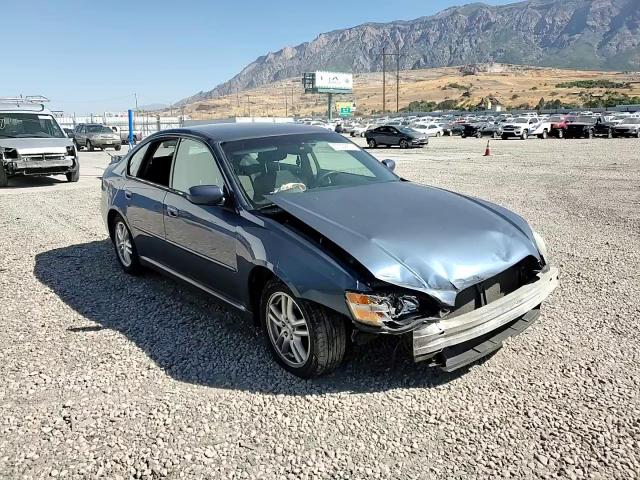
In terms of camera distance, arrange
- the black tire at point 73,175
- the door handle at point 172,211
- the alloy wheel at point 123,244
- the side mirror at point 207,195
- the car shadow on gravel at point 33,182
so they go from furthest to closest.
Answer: the black tire at point 73,175 → the car shadow on gravel at point 33,182 → the alloy wheel at point 123,244 → the door handle at point 172,211 → the side mirror at point 207,195

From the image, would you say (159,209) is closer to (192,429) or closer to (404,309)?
(192,429)

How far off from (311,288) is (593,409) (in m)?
1.76

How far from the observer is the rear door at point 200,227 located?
3.94m

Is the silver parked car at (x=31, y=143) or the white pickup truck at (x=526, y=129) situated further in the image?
the white pickup truck at (x=526, y=129)

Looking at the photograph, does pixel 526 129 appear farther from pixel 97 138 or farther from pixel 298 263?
pixel 298 263

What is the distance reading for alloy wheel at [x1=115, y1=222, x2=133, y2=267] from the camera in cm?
565

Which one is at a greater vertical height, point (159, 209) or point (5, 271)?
point (159, 209)

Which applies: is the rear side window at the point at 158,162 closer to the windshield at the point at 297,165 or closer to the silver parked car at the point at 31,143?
the windshield at the point at 297,165

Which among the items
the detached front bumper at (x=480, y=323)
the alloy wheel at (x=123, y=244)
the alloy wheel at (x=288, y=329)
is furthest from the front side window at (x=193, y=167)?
the detached front bumper at (x=480, y=323)

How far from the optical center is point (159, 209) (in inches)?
190

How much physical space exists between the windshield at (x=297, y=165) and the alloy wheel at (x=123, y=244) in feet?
6.36

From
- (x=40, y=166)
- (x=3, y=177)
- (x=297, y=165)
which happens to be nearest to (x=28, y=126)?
(x=40, y=166)

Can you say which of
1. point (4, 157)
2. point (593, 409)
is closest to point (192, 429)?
point (593, 409)

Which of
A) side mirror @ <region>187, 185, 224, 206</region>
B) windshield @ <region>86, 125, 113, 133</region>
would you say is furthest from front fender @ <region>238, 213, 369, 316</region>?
windshield @ <region>86, 125, 113, 133</region>
